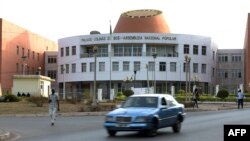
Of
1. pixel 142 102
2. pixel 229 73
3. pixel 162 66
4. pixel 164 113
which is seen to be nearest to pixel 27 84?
pixel 162 66

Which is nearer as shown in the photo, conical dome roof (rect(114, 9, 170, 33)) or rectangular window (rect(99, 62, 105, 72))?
rectangular window (rect(99, 62, 105, 72))

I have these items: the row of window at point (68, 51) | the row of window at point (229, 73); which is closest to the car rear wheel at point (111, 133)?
the row of window at point (68, 51)

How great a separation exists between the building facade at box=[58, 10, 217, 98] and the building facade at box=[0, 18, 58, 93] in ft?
23.8

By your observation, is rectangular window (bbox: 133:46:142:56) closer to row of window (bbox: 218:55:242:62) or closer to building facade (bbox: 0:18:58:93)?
building facade (bbox: 0:18:58:93)

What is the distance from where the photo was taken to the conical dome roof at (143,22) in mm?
107375

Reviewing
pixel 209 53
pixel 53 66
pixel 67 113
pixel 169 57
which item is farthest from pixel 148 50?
pixel 67 113

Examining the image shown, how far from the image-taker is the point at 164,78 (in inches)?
3829

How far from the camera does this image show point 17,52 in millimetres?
99375

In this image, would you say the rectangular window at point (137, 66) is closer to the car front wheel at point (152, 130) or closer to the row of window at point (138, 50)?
the row of window at point (138, 50)

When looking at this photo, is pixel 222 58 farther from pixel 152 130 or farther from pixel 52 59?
pixel 152 130

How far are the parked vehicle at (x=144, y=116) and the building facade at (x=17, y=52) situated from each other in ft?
216

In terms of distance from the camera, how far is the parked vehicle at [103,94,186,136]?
1630cm

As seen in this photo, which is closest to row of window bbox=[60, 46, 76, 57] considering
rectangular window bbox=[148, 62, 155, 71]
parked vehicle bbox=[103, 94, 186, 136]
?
rectangular window bbox=[148, 62, 155, 71]

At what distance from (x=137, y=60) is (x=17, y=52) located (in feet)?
76.7
